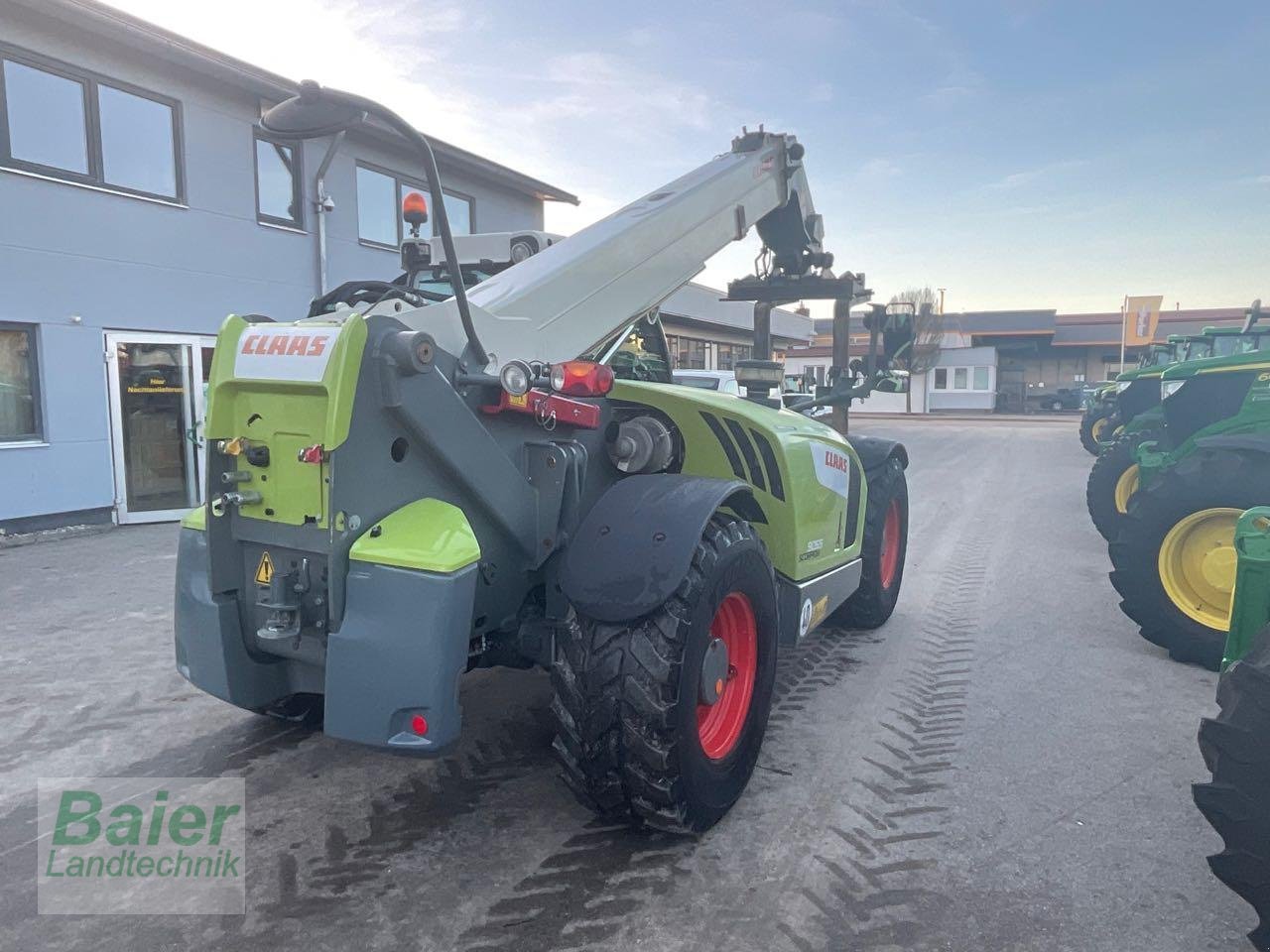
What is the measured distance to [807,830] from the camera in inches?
124

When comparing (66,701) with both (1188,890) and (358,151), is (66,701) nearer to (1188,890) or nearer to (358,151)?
(1188,890)

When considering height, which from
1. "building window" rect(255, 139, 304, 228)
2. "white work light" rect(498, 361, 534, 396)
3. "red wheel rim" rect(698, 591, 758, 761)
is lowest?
"red wheel rim" rect(698, 591, 758, 761)

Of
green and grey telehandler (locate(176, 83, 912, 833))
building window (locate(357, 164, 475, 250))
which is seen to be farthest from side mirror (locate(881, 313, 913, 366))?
building window (locate(357, 164, 475, 250))

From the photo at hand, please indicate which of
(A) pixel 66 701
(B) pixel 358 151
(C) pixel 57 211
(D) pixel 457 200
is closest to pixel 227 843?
(A) pixel 66 701

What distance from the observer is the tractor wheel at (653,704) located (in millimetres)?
2826

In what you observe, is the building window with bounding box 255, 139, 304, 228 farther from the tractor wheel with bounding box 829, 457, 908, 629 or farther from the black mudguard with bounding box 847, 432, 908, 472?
the tractor wheel with bounding box 829, 457, 908, 629

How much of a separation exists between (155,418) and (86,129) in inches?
122

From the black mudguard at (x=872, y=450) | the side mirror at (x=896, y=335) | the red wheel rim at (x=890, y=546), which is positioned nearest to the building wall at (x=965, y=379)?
the red wheel rim at (x=890, y=546)

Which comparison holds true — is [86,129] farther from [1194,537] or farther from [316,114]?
[1194,537]

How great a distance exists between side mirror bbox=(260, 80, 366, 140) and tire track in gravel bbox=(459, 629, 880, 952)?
2.35 m

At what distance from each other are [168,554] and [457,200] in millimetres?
8420

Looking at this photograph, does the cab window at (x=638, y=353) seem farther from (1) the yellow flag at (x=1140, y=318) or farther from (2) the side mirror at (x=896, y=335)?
(1) the yellow flag at (x=1140, y=318)

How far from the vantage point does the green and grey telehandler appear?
2572 mm

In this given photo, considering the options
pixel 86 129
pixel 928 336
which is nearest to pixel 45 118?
pixel 86 129
